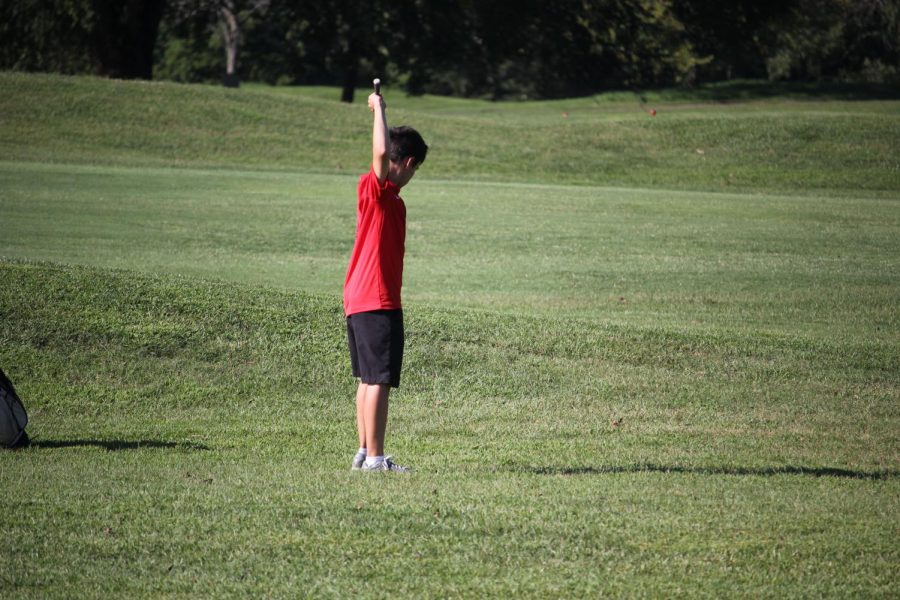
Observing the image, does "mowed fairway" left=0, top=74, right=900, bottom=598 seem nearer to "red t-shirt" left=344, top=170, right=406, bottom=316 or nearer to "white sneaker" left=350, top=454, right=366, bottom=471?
"white sneaker" left=350, top=454, right=366, bottom=471

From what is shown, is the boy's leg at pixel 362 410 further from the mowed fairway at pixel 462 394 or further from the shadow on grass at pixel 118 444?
the shadow on grass at pixel 118 444

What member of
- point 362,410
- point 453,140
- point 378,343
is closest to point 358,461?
point 362,410

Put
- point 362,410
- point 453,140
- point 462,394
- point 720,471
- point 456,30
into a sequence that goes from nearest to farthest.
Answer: point 362,410, point 720,471, point 462,394, point 453,140, point 456,30

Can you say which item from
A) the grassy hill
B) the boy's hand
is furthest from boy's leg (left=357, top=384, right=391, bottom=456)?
the grassy hill

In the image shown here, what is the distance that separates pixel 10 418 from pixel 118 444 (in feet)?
2.17

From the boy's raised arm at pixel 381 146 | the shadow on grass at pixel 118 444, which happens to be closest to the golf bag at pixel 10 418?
the shadow on grass at pixel 118 444

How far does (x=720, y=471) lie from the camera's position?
6.29 meters

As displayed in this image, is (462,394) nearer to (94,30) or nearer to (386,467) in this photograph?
(386,467)

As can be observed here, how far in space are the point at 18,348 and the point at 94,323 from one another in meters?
0.67

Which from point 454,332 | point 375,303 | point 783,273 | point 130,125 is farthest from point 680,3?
point 375,303

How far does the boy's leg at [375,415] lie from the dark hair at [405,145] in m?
1.19

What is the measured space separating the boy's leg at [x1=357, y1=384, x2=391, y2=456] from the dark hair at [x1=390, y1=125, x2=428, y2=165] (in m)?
1.19

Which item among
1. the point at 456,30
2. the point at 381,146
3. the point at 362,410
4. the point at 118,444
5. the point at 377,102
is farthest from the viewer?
the point at 456,30

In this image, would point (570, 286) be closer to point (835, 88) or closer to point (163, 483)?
point (163, 483)
